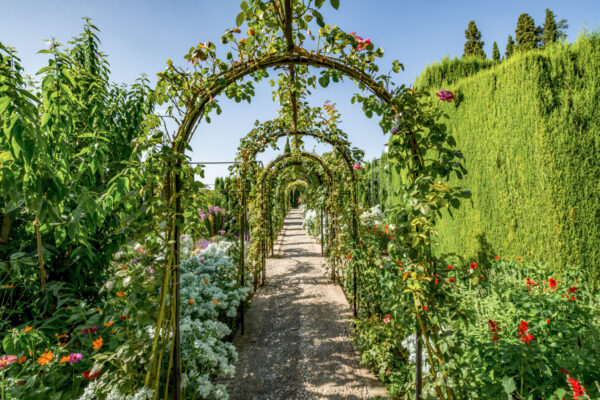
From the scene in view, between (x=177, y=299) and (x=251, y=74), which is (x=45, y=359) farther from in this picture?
(x=251, y=74)

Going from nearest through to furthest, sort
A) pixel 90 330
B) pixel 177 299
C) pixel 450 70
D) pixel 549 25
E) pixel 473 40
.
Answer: pixel 177 299 < pixel 90 330 < pixel 450 70 < pixel 549 25 < pixel 473 40

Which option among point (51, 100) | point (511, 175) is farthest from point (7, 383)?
point (511, 175)

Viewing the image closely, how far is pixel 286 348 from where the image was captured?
10.1ft

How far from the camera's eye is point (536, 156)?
3516 millimetres

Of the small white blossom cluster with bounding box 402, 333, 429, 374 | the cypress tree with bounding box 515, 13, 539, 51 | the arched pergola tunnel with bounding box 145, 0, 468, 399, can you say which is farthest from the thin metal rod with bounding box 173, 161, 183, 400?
the cypress tree with bounding box 515, 13, 539, 51

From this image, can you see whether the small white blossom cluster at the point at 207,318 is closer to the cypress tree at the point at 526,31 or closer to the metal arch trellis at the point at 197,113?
the metal arch trellis at the point at 197,113

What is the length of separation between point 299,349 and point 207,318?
1078mm

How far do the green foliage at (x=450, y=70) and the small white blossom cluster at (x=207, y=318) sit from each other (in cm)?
518

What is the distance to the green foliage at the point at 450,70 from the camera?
550 centimetres

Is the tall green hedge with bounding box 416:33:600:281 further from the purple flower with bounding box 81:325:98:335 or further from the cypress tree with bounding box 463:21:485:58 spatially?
the cypress tree with bounding box 463:21:485:58

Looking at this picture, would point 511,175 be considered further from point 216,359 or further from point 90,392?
point 90,392

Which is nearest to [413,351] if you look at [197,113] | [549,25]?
[197,113]

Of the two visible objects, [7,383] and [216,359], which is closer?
[7,383]

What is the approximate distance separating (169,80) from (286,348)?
2.88m
